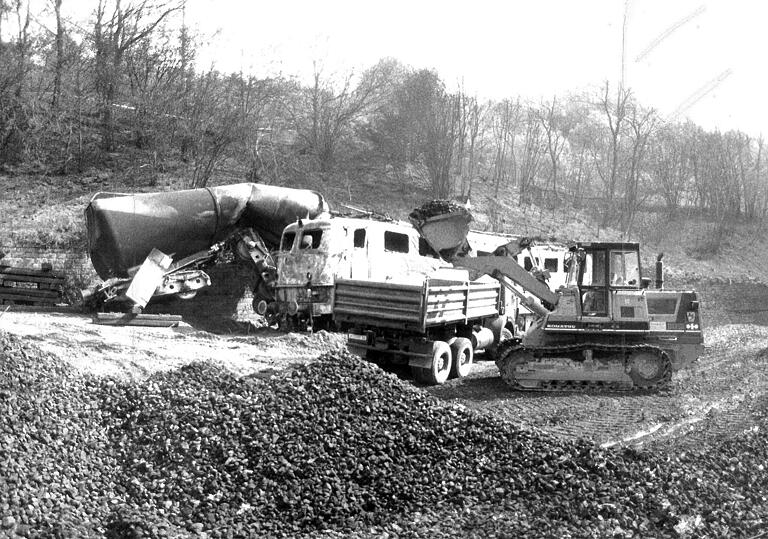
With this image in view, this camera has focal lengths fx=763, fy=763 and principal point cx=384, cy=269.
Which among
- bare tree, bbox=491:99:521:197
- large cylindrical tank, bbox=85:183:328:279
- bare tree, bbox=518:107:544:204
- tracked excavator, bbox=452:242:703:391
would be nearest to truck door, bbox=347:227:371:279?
large cylindrical tank, bbox=85:183:328:279

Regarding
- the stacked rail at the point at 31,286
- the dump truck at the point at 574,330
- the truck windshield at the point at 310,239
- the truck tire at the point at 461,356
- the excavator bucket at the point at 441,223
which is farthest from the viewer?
the stacked rail at the point at 31,286

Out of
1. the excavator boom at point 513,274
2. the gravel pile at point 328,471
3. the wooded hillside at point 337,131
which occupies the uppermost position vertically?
the wooded hillside at point 337,131

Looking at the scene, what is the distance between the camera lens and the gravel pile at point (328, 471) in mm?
5551

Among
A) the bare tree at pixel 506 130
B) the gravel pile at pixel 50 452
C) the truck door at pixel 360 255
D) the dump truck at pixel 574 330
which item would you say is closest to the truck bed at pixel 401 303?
the dump truck at pixel 574 330

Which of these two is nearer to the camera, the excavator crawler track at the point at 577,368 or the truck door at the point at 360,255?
the excavator crawler track at the point at 577,368

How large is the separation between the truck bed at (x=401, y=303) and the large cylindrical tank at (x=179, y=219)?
5.67 meters

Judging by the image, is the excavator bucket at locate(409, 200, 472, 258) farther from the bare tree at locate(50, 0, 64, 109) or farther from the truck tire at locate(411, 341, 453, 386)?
the bare tree at locate(50, 0, 64, 109)

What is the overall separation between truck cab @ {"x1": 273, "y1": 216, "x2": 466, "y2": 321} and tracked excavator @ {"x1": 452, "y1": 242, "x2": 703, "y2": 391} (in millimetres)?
2799

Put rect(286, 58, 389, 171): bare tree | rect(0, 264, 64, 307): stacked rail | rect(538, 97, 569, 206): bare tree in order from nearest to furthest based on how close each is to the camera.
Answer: rect(0, 264, 64, 307): stacked rail
rect(286, 58, 389, 171): bare tree
rect(538, 97, 569, 206): bare tree

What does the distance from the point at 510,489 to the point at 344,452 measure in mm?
1493

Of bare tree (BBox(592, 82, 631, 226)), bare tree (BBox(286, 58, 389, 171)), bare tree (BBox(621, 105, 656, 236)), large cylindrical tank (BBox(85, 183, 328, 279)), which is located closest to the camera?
large cylindrical tank (BBox(85, 183, 328, 279))

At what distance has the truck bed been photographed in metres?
11.6

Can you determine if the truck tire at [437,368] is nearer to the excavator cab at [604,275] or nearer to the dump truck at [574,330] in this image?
the dump truck at [574,330]

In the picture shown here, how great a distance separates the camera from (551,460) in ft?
21.7
